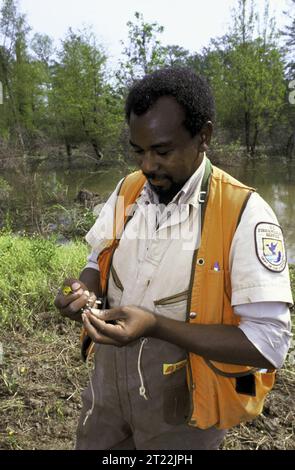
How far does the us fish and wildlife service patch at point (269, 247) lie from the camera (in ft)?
4.21

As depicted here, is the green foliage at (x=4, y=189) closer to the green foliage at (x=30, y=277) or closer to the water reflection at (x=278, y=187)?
the green foliage at (x=30, y=277)

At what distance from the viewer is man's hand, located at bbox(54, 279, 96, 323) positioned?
1.54 meters

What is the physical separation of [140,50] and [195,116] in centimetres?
1317

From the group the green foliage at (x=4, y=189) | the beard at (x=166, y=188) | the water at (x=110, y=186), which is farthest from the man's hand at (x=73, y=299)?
→ the green foliage at (x=4, y=189)

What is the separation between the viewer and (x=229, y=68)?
26953mm

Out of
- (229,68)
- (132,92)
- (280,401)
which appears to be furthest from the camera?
(229,68)

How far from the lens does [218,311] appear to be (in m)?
1.41

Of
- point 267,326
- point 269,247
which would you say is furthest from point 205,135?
point 267,326

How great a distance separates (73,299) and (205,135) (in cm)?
81

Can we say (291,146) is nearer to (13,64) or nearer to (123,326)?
(13,64)

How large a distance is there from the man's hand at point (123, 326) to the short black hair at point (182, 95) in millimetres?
666

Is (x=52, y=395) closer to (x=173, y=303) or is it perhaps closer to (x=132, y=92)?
(x=173, y=303)

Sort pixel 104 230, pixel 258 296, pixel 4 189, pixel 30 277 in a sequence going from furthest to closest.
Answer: pixel 4 189 → pixel 30 277 → pixel 104 230 → pixel 258 296
